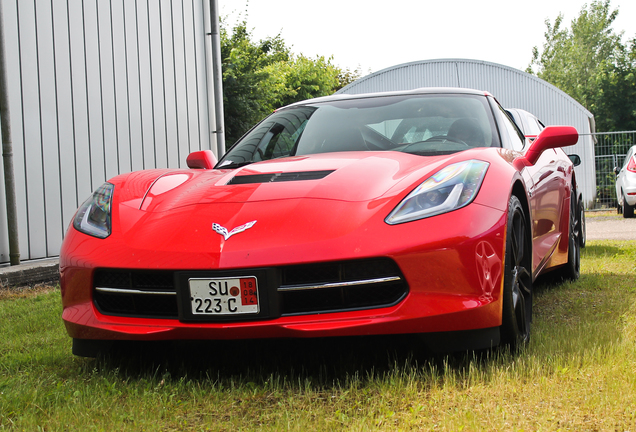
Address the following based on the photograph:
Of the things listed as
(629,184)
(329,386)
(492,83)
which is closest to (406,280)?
(329,386)

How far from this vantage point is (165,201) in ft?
8.87

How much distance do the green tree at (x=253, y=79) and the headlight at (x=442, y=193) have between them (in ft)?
62.4

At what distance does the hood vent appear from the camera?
2.69 metres

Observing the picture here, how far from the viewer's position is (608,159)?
58.5ft

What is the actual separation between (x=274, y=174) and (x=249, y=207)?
395 mm

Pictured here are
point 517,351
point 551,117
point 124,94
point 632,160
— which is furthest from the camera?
point 551,117

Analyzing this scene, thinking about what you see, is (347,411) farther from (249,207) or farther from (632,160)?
(632,160)

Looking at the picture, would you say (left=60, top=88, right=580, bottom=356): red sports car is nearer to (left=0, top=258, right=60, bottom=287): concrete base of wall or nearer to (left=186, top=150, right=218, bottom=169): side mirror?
(left=186, top=150, right=218, bottom=169): side mirror

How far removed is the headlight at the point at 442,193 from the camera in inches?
91.3

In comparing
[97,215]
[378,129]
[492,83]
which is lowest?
[97,215]

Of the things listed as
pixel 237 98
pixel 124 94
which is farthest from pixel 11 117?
pixel 237 98

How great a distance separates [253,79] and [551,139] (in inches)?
773

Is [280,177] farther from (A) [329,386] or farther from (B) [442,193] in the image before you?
(A) [329,386]

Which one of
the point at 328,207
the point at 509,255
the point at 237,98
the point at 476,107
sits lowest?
the point at 509,255
